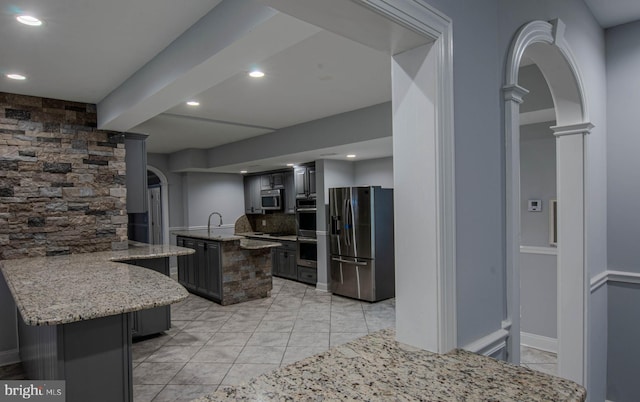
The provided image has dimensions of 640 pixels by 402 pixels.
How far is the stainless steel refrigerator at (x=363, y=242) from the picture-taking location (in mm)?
5203

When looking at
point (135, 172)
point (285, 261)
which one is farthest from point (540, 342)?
point (135, 172)

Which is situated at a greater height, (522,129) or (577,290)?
(522,129)

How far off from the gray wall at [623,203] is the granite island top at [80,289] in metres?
3.08

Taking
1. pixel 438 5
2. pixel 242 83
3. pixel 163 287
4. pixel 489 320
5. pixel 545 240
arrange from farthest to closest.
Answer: pixel 545 240 → pixel 242 83 → pixel 163 287 → pixel 489 320 → pixel 438 5

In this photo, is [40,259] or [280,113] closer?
[40,259]

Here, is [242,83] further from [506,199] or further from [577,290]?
[577,290]

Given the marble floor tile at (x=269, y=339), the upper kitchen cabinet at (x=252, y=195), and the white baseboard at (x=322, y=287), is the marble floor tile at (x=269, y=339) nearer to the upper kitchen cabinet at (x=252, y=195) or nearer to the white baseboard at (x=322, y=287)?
the white baseboard at (x=322, y=287)

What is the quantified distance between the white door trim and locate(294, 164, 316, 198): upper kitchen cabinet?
514 centimetres

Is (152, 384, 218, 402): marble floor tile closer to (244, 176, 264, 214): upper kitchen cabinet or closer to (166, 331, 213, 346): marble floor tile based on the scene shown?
(166, 331, 213, 346): marble floor tile

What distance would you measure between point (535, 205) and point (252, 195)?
18.8ft

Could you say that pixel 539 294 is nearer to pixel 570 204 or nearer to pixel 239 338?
pixel 570 204

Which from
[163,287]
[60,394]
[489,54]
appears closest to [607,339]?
[489,54]

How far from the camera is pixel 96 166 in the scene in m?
3.88

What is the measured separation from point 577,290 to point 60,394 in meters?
2.99
